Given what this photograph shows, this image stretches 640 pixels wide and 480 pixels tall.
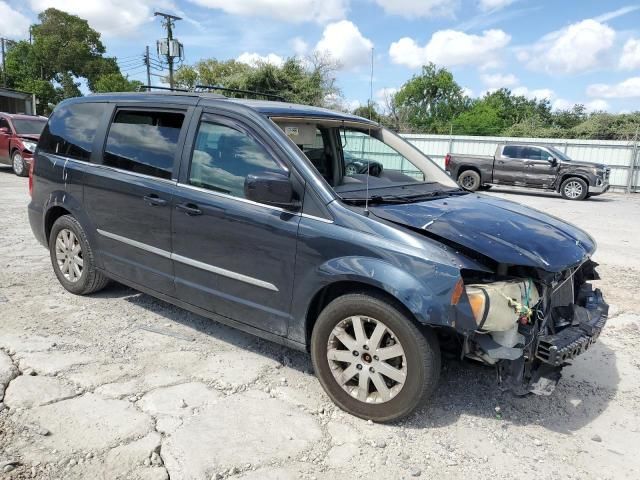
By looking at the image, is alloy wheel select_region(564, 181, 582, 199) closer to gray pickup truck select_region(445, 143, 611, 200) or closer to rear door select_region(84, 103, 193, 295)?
gray pickup truck select_region(445, 143, 611, 200)

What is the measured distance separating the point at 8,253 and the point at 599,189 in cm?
1611

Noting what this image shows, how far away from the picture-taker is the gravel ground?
2.66m

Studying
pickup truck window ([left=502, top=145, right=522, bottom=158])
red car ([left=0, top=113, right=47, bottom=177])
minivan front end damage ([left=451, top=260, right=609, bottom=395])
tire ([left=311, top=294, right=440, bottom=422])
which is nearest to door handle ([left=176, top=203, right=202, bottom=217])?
tire ([left=311, top=294, right=440, bottom=422])

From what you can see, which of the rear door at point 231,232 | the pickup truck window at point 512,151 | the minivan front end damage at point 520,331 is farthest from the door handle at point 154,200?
the pickup truck window at point 512,151

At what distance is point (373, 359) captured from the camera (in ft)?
9.75

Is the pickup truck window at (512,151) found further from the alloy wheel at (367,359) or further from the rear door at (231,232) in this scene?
the alloy wheel at (367,359)

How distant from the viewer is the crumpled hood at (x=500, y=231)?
2.90 meters

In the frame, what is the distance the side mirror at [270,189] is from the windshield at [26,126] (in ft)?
44.2

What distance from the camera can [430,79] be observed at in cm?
5906

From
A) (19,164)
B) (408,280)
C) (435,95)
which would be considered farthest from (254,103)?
(435,95)

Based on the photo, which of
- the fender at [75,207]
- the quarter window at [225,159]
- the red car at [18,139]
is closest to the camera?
the quarter window at [225,159]

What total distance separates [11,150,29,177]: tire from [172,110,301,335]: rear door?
42.6 feet

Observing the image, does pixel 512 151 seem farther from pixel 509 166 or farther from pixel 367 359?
pixel 367 359

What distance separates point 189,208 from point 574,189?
15781mm
